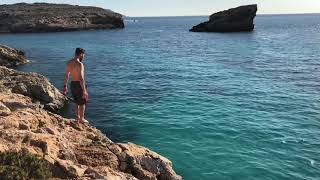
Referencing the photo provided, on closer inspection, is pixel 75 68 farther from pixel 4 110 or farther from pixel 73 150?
pixel 73 150

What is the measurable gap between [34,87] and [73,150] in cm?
1715

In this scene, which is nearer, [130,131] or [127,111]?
[130,131]

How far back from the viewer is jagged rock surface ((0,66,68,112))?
2955 centimetres

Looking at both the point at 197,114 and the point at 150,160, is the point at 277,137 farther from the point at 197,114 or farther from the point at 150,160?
the point at 150,160

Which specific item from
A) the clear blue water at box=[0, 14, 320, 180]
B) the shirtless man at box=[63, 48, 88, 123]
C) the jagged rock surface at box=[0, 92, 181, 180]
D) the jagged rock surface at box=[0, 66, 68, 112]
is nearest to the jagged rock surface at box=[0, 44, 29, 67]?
the clear blue water at box=[0, 14, 320, 180]

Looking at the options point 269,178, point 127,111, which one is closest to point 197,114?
point 127,111

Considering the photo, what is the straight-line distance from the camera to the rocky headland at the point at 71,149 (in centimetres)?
1311

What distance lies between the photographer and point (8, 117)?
15875mm

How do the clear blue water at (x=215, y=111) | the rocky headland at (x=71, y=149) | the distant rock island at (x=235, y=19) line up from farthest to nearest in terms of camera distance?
the distant rock island at (x=235, y=19) → the clear blue water at (x=215, y=111) → the rocky headland at (x=71, y=149)

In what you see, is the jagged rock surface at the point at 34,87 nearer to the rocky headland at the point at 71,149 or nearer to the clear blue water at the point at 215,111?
the clear blue water at the point at 215,111

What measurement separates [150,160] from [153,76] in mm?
36146

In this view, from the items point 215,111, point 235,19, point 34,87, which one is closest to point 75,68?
point 34,87

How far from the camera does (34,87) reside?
3053 cm

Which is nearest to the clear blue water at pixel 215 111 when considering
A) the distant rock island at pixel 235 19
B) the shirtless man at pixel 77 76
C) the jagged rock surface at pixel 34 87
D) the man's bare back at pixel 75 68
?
the jagged rock surface at pixel 34 87
